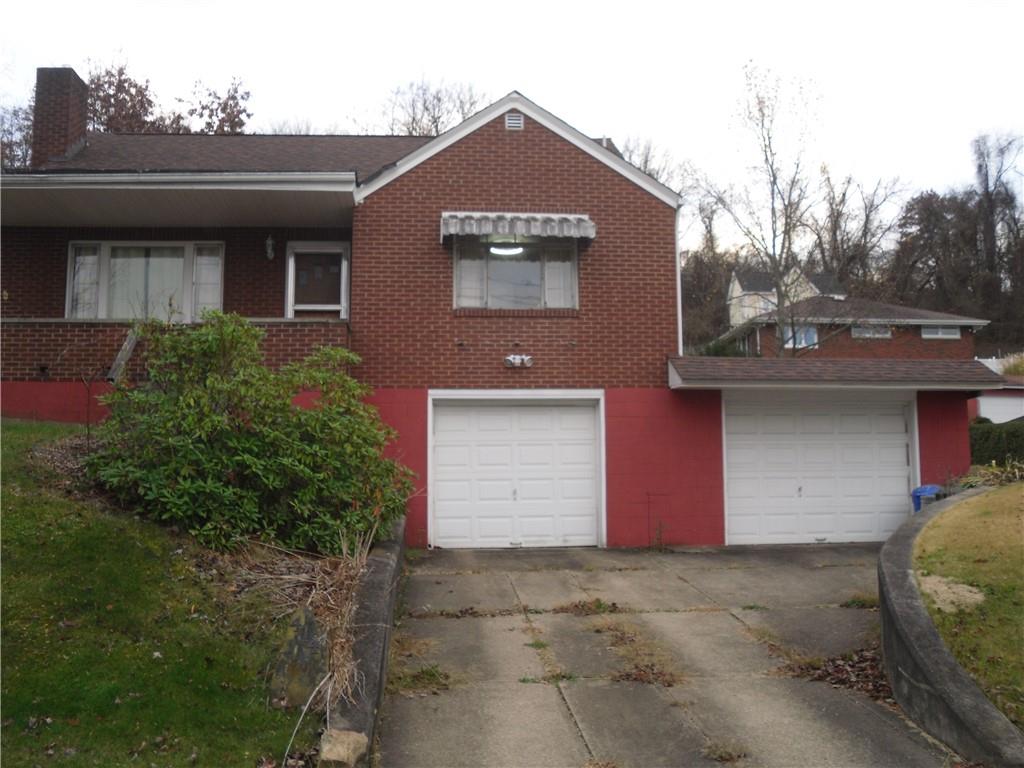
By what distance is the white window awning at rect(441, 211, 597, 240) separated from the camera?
449 inches

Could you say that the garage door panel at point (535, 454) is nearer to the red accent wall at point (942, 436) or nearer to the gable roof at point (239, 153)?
the gable roof at point (239, 153)

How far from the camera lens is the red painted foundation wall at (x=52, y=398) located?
424 inches

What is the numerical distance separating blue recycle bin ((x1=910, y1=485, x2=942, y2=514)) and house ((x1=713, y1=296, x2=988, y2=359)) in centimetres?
951

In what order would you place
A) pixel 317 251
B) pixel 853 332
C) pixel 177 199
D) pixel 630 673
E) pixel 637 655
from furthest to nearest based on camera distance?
pixel 853 332, pixel 317 251, pixel 177 199, pixel 637 655, pixel 630 673

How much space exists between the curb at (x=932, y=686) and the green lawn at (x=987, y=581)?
0.12 metres

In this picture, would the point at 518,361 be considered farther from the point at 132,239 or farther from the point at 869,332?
the point at 869,332

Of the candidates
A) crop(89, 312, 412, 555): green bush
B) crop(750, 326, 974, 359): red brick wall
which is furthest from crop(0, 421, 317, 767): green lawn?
crop(750, 326, 974, 359): red brick wall

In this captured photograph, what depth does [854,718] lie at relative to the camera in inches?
198

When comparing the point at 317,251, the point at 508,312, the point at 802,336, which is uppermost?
the point at 802,336

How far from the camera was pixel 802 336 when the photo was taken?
2455 centimetres

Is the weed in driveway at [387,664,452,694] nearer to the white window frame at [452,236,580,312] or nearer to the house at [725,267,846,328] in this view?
the white window frame at [452,236,580,312]

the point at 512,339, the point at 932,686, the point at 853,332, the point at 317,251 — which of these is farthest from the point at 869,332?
the point at 932,686

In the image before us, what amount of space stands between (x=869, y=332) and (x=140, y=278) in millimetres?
22273

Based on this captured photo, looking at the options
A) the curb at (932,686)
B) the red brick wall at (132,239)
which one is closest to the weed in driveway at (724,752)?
the curb at (932,686)
